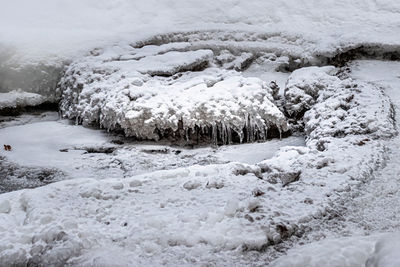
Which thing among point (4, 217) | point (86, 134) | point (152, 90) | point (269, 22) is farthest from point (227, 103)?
point (269, 22)

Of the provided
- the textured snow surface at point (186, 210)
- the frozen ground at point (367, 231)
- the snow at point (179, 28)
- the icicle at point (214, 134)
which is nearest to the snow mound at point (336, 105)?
the frozen ground at point (367, 231)

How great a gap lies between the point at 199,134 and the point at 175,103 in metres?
0.78

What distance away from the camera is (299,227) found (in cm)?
358

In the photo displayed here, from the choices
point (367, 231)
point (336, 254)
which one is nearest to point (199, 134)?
point (367, 231)

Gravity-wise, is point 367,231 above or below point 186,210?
below

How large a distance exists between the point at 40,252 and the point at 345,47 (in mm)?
9711

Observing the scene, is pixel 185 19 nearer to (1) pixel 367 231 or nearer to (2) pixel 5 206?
(2) pixel 5 206

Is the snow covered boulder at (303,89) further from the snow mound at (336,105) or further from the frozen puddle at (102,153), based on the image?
the frozen puddle at (102,153)

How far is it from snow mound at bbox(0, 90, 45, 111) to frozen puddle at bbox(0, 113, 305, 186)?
135 cm

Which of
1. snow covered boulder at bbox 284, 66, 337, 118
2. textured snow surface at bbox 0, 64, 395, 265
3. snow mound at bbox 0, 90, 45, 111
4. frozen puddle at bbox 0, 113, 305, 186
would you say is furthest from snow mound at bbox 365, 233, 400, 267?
snow mound at bbox 0, 90, 45, 111

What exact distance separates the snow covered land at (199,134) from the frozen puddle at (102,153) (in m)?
0.05

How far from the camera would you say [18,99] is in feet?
30.2

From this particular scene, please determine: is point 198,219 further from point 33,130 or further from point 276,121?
point 33,130

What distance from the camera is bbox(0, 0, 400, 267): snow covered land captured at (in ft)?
11.0
